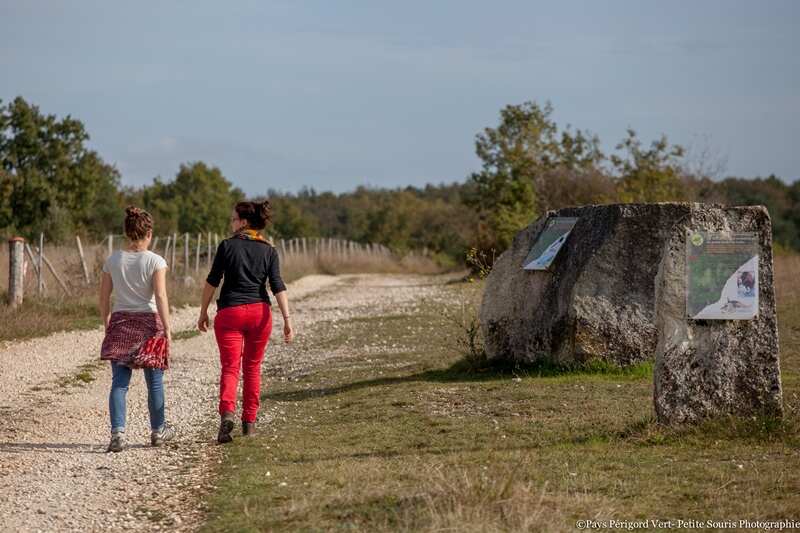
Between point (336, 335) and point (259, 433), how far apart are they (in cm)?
1007

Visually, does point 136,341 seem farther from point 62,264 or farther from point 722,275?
point 62,264

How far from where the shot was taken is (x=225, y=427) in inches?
356

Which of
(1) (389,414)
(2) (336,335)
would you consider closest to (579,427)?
(1) (389,414)

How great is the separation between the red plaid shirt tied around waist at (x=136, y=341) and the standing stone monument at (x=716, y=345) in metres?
4.17

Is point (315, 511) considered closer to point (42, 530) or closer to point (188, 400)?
point (42, 530)

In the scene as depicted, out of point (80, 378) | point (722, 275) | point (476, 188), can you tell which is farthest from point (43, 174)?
point (722, 275)

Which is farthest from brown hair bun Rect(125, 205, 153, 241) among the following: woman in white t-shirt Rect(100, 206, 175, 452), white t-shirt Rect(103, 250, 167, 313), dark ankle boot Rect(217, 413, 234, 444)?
dark ankle boot Rect(217, 413, 234, 444)

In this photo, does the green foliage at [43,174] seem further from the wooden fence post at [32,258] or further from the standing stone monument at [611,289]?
the standing stone monument at [611,289]

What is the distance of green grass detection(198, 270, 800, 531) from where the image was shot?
20.3ft

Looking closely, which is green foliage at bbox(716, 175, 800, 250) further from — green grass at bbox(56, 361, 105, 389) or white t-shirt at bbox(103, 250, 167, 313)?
white t-shirt at bbox(103, 250, 167, 313)

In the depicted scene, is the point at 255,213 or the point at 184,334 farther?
Answer: the point at 184,334

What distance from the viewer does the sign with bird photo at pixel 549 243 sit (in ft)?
42.5

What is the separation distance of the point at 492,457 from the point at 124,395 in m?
3.31

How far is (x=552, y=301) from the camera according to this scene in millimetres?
12797
